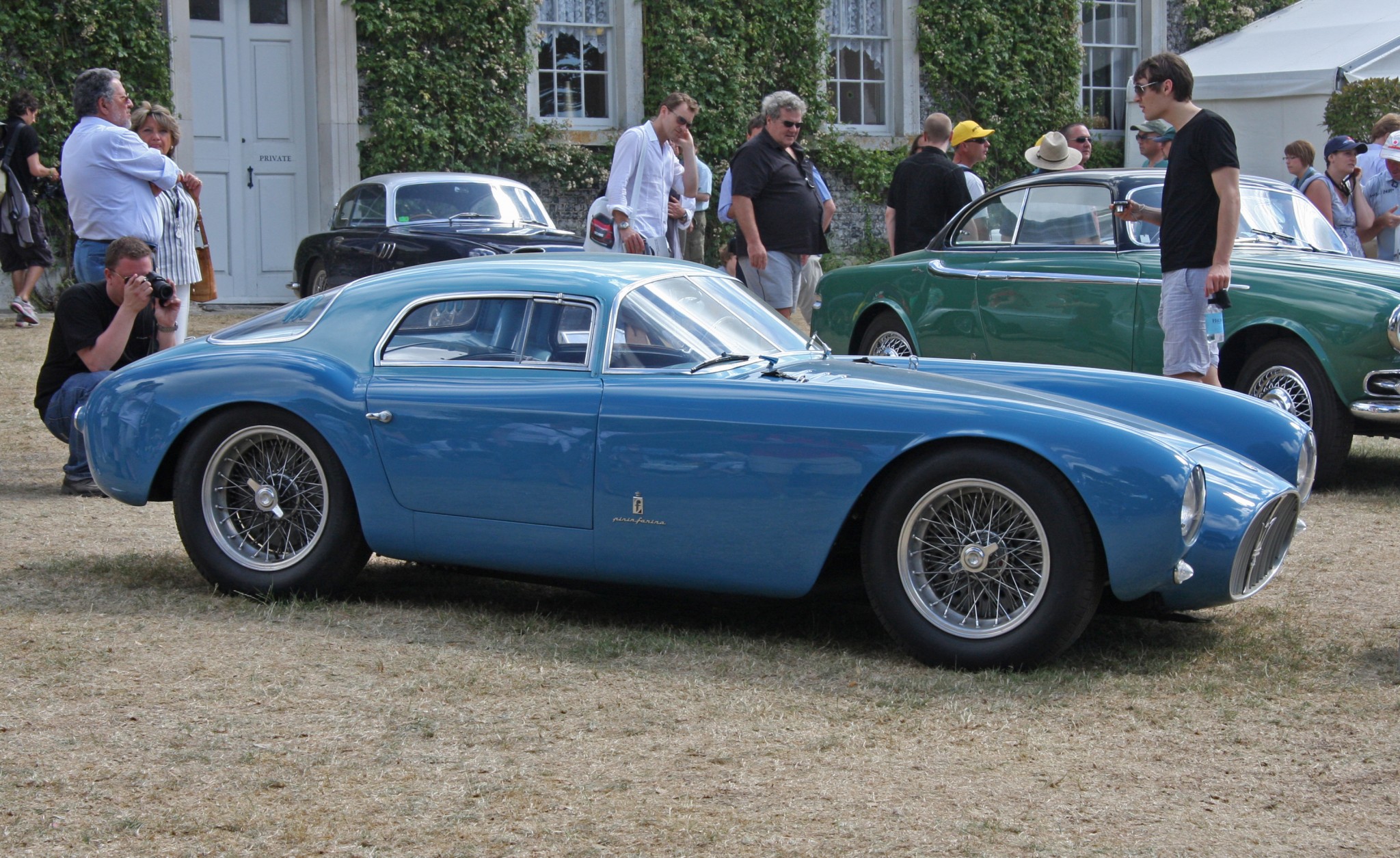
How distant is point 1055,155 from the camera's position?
36.2ft

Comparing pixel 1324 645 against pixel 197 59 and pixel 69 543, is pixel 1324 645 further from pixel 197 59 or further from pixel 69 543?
pixel 197 59

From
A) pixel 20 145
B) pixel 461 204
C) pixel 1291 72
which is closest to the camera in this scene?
pixel 20 145

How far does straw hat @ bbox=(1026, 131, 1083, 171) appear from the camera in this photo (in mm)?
11016

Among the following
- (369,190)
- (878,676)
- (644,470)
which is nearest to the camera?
(878,676)

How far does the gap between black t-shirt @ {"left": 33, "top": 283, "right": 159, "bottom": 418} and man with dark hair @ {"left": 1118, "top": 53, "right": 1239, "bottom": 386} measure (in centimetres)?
471

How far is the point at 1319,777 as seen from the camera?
3557 millimetres

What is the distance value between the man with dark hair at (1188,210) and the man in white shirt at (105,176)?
192 inches

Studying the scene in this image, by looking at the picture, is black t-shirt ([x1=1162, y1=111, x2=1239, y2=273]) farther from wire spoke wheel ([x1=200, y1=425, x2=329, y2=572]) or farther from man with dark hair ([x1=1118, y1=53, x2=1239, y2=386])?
wire spoke wheel ([x1=200, y1=425, x2=329, y2=572])

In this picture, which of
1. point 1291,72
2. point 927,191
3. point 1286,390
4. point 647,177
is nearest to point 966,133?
point 927,191

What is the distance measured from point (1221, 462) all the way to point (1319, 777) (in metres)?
1.26

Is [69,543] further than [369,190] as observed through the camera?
No

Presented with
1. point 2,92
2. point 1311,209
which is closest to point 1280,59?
point 1311,209

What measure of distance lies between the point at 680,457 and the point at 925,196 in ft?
18.9

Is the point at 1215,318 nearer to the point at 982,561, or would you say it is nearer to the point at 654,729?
the point at 982,561
